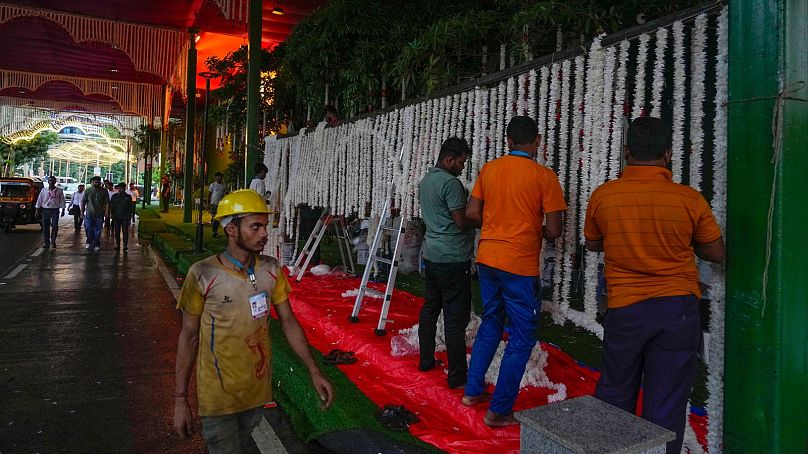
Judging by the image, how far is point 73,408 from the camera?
4.20 metres

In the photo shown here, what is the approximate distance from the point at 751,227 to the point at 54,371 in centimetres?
539

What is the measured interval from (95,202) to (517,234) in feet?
43.6

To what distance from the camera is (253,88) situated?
10.5 metres

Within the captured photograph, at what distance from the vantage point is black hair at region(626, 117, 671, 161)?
8.14ft

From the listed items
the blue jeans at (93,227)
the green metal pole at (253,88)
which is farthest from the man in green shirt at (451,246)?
the blue jeans at (93,227)

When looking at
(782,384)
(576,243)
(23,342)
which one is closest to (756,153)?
(782,384)

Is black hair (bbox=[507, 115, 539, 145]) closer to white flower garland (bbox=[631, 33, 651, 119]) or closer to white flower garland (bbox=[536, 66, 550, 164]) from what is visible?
white flower garland (bbox=[536, 66, 550, 164])

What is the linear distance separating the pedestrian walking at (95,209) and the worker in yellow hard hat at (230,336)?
1292cm

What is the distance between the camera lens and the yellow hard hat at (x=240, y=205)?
245 centimetres

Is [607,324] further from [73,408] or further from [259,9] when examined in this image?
[259,9]

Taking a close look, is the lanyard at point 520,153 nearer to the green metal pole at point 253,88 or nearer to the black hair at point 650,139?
the black hair at point 650,139

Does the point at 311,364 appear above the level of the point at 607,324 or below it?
below

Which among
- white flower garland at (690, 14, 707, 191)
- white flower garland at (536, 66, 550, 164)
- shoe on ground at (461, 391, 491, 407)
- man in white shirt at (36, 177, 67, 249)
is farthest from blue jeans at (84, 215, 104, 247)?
white flower garland at (690, 14, 707, 191)

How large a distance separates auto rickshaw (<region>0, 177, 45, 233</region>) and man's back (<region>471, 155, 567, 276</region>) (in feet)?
64.4
